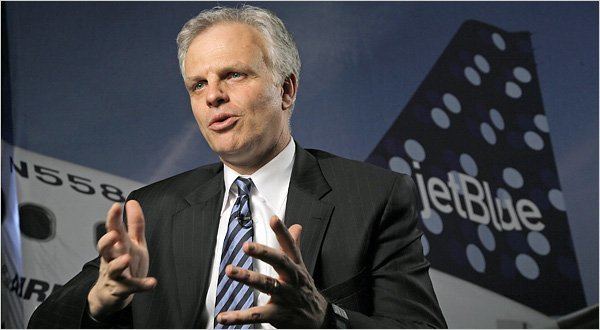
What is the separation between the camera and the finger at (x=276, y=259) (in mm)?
1078

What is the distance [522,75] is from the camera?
2.96m

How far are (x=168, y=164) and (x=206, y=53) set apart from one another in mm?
1319

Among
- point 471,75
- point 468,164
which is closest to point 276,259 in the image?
point 468,164

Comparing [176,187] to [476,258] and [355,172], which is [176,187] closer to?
[355,172]

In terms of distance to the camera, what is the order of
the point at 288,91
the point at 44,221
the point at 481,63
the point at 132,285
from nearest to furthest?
the point at 132,285, the point at 288,91, the point at 44,221, the point at 481,63

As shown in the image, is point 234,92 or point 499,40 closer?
point 234,92

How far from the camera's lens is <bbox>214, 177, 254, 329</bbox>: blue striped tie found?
145 cm

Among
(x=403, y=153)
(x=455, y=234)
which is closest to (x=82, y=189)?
(x=403, y=153)

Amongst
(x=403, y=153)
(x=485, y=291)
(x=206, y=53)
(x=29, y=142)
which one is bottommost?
(x=485, y=291)

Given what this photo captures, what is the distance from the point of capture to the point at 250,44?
158 centimetres

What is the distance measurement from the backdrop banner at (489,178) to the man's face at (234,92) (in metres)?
1.30

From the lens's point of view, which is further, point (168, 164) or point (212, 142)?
point (168, 164)

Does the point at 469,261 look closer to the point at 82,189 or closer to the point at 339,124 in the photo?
the point at 339,124

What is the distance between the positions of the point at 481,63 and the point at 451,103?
199mm
